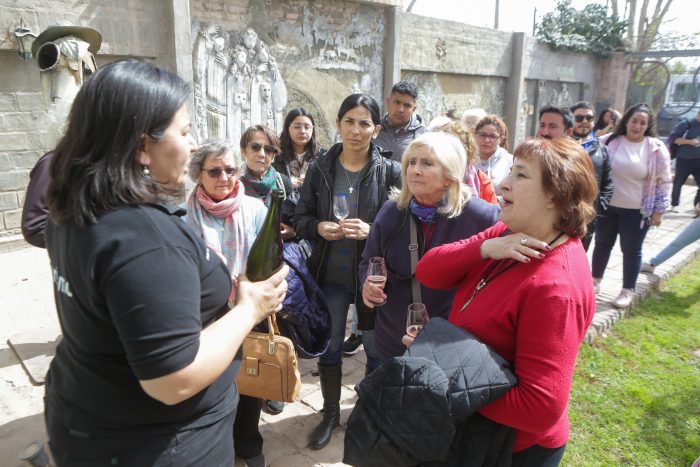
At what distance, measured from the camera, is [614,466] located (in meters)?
3.06

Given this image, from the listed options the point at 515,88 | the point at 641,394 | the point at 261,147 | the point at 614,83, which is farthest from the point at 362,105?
the point at 614,83

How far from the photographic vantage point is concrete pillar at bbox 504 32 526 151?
573 inches

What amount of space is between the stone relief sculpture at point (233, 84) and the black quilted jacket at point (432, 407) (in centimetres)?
703

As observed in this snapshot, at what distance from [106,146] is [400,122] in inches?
165

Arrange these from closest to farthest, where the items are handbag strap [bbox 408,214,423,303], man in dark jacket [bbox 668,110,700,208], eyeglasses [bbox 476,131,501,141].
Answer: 1. handbag strap [bbox 408,214,423,303]
2. eyeglasses [bbox 476,131,501,141]
3. man in dark jacket [bbox 668,110,700,208]

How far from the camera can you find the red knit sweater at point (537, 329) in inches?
61.4

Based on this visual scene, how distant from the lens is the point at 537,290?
1.60 m

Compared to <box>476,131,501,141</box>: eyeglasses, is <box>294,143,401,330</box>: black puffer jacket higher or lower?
lower

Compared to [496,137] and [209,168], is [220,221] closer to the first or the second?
[209,168]

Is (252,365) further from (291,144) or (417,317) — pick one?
(291,144)

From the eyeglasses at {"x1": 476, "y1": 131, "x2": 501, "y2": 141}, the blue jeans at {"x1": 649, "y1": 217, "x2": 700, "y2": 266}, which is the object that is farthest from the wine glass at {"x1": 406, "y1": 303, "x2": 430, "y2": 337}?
the blue jeans at {"x1": 649, "y1": 217, "x2": 700, "y2": 266}

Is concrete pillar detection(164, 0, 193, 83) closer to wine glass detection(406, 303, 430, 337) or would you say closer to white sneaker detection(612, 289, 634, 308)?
wine glass detection(406, 303, 430, 337)

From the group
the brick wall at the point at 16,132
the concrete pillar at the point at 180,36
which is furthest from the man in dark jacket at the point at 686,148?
the brick wall at the point at 16,132

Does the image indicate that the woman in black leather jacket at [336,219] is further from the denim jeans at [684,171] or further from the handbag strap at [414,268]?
the denim jeans at [684,171]
